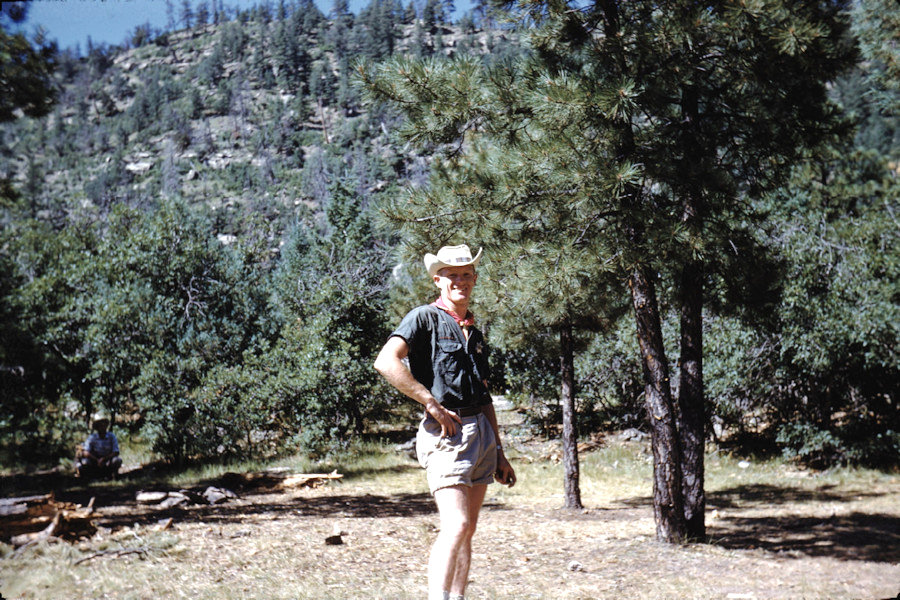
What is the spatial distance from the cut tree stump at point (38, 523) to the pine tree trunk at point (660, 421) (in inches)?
218

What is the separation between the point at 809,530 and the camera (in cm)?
820

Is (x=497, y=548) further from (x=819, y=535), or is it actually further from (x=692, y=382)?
(x=819, y=535)

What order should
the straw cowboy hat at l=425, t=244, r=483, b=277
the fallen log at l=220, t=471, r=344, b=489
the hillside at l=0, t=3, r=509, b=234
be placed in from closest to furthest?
1. the straw cowboy hat at l=425, t=244, r=483, b=277
2. the fallen log at l=220, t=471, r=344, b=489
3. the hillside at l=0, t=3, r=509, b=234

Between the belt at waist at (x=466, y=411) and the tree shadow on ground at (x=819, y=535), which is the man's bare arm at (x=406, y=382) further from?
the tree shadow on ground at (x=819, y=535)

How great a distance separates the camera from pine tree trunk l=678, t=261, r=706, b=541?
7.02 meters

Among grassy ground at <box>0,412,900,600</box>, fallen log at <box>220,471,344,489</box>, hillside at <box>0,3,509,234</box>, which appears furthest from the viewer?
hillside at <box>0,3,509,234</box>

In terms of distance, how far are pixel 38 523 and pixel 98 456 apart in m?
6.81

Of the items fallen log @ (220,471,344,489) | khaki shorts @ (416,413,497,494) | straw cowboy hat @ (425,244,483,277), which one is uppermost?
straw cowboy hat @ (425,244,483,277)

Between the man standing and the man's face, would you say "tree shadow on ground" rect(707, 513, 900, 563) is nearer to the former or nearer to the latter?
the man standing

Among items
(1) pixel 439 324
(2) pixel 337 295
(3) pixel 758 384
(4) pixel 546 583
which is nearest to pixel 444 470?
(1) pixel 439 324

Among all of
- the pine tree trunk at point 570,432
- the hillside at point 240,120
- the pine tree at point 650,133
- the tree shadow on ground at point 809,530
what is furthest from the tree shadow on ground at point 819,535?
the hillside at point 240,120

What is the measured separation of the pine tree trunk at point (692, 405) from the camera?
23.0ft

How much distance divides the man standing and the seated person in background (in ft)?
35.7

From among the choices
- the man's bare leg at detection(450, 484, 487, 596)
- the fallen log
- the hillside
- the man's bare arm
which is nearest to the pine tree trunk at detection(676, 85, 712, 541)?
the man's bare leg at detection(450, 484, 487, 596)
